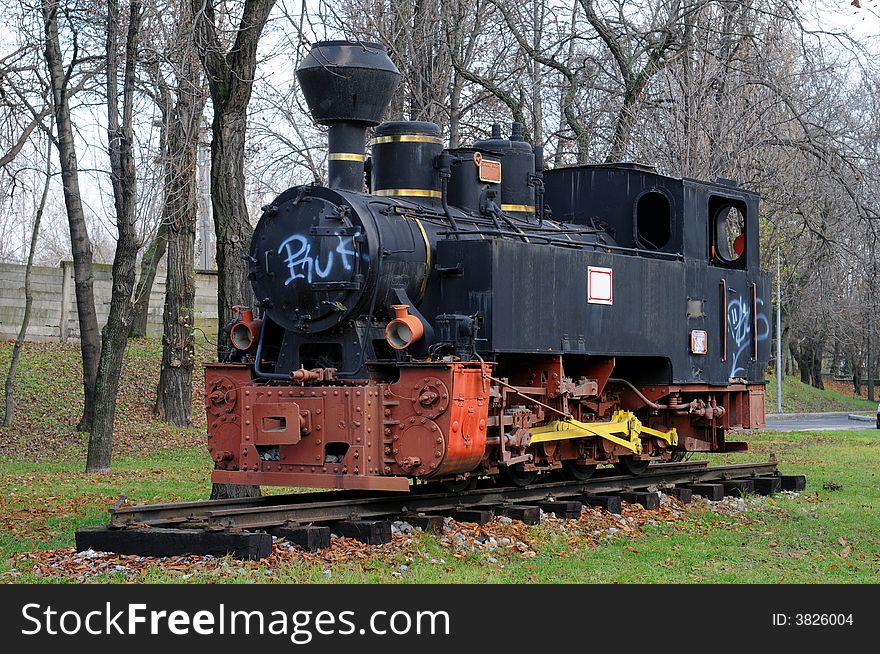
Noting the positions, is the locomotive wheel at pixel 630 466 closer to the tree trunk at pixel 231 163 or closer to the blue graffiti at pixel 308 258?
the tree trunk at pixel 231 163

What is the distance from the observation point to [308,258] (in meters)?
10.3

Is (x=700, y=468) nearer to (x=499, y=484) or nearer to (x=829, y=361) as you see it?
(x=499, y=484)

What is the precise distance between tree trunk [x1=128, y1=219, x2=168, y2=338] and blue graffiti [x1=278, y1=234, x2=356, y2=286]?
11.6 meters

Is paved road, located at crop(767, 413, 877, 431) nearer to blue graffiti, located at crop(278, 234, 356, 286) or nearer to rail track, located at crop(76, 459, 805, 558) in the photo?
rail track, located at crop(76, 459, 805, 558)

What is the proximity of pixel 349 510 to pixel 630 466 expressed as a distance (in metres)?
5.02

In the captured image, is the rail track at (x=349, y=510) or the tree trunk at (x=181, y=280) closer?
the rail track at (x=349, y=510)

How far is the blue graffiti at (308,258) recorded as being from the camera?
10062 millimetres

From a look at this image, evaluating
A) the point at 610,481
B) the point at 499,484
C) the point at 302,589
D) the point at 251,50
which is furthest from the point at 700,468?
the point at 302,589

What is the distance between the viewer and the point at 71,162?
53.5ft

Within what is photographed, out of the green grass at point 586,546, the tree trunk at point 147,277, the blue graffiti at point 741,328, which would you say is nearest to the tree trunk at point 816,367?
the tree trunk at point 147,277

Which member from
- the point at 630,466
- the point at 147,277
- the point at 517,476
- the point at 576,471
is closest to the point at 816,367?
the point at 147,277

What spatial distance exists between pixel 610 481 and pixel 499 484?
1.30 meters

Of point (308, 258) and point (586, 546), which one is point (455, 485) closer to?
point (586, 546)

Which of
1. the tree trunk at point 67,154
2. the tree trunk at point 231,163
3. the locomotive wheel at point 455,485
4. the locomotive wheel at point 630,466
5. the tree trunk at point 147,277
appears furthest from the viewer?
the tree trunk at point 147,277
